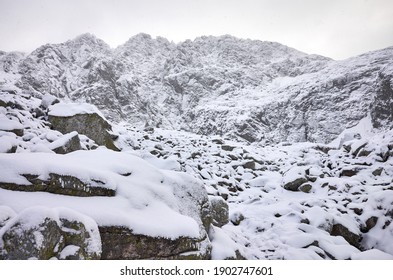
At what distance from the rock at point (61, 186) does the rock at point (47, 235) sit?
0.83 metres

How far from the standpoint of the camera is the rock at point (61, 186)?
3.34m

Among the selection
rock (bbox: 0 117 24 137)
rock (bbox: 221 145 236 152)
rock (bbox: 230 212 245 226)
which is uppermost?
rock (bbox: 0 117 24 137)

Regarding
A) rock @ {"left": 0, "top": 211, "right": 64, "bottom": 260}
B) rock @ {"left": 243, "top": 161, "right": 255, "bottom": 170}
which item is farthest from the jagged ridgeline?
rock @ {"left": 243, "top": 161, "right": 255, "bottom": 170}

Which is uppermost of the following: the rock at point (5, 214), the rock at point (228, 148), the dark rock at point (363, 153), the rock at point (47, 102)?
the rock at point (47, 102)

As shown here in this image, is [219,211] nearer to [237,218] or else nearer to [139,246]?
[237,218]

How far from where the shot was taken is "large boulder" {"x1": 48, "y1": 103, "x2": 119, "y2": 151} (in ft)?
31.5

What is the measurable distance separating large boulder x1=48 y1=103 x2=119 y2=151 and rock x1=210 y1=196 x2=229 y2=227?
5.65 meters

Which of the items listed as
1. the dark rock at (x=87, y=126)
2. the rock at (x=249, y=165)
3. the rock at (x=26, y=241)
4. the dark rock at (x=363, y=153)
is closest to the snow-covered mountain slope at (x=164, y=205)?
the rock at (x=26, y=241)

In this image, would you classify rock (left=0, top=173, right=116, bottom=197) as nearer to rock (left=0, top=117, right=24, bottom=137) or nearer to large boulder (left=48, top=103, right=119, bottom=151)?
rock (left=0, top=117, right=24, bottom=137)

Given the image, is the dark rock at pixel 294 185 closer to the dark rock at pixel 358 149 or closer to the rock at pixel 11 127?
the dark rock at pixel 358 149

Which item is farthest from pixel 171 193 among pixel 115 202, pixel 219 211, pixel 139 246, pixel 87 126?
pixel 87 126

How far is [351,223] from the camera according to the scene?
6.48 m

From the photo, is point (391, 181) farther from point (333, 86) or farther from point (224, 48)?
point (224, 48)
